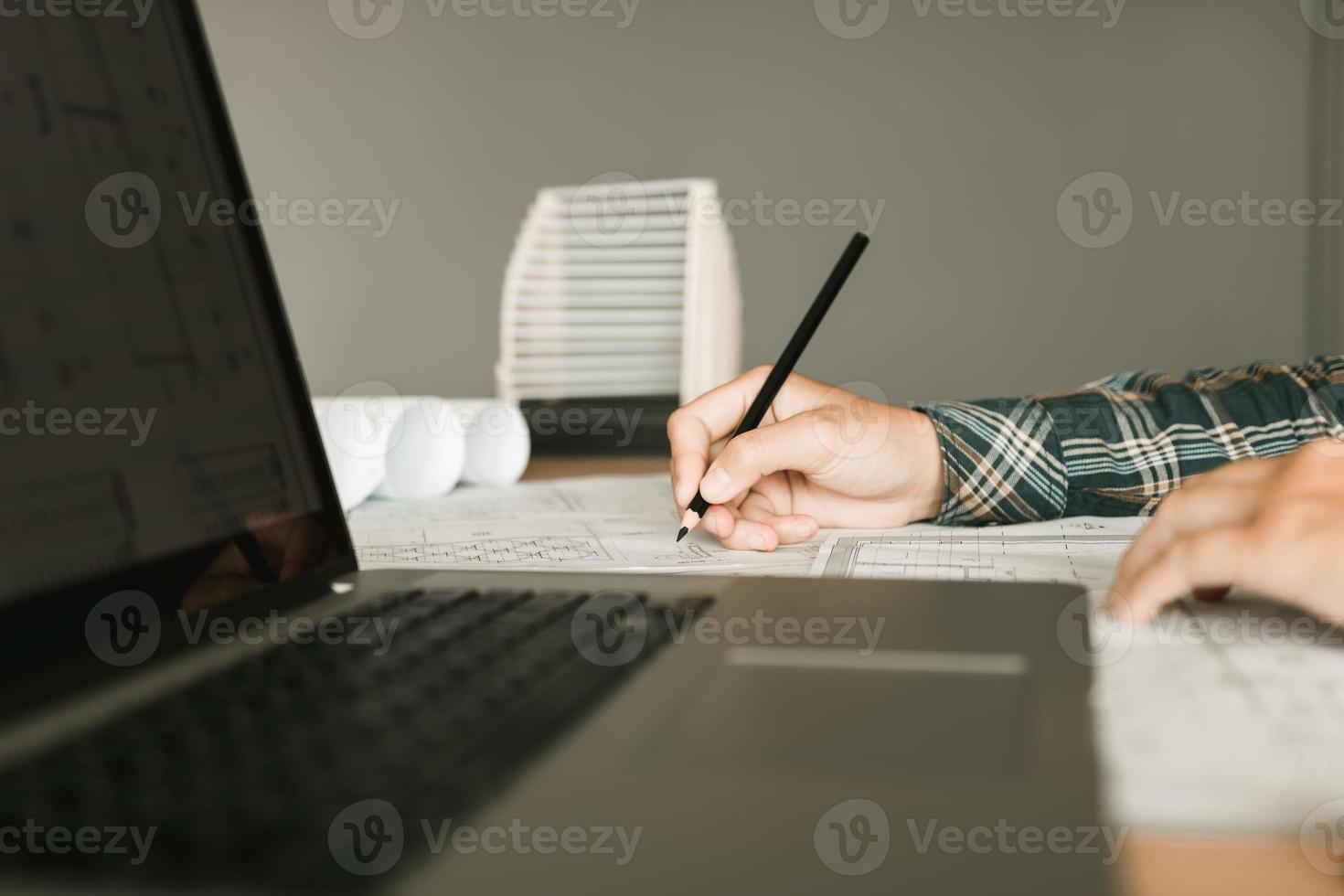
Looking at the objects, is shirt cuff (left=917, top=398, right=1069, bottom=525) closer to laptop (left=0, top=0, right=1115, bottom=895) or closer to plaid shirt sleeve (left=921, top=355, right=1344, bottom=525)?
plaid shirt sleeve (left=921, top=355, right=1344, bottom=525)

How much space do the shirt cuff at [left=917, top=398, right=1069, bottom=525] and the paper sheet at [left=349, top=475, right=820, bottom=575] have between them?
4.6 inches

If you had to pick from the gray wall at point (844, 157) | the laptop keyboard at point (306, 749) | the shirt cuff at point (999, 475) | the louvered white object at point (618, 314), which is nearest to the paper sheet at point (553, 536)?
the shirt cuff at point (999, 475)

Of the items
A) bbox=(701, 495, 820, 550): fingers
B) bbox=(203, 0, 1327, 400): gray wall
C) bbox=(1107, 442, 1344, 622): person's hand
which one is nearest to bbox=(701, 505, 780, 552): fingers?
bbox=(701, 495, 820, 550): fingers

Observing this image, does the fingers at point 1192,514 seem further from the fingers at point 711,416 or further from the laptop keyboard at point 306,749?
the fingers at point 711,416

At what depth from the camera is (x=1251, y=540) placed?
0.41 meters

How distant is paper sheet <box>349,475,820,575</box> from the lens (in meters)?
0.61

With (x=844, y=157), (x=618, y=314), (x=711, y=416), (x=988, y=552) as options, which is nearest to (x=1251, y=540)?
(x=988, y=552)

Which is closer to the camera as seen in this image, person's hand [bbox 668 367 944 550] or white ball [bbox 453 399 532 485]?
person's hand [bbox 668 367 944 550]

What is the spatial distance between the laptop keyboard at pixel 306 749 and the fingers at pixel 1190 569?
183 mm

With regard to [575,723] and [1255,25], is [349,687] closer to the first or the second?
[575,723]

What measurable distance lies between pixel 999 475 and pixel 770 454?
153mm

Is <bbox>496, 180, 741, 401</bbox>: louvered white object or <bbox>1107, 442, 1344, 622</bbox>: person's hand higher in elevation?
<bbox>1107, 442, 1344, 622</bbox>: person's hand

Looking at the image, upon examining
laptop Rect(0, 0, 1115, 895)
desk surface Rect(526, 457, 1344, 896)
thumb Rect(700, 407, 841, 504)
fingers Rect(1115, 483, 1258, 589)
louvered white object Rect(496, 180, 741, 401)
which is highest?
laptop Rect(0, 0, 1115, 895)

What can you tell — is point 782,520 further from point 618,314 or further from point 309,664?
point 618,314
